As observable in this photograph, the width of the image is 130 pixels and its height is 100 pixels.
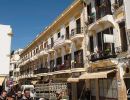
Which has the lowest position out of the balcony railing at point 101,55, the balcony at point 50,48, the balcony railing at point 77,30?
the balcony railing at point 101,55

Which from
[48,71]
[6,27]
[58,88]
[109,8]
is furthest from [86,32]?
[6,27]

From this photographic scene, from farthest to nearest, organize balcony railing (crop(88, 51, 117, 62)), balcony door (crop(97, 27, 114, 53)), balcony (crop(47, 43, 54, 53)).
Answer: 1. balcony (crop(47, 43, 54, 53))
2. balcony door (crop(97, 27, 114, 53))
3. balcony railing (crop(88, 51, 117, 62))

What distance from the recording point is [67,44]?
2725 centimetres

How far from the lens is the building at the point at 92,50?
17484 millimetres

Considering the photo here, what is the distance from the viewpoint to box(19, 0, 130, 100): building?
688 inches

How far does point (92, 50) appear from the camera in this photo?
22156mm

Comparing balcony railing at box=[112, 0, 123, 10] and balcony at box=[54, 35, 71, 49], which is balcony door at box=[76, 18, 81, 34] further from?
balcony railing at box=[112, 0, 123, 10]

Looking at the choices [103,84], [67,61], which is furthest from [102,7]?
[67,61]

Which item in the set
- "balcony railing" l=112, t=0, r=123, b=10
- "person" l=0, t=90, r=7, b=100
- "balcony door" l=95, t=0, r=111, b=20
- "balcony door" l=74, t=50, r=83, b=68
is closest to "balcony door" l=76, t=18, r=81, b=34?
"balcony door" l=74, t=50, r=83, b=68

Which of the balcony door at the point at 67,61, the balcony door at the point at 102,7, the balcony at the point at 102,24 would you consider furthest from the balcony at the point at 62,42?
the balcony door at the point at 102,7

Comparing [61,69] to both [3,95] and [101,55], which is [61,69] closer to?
[101,55]

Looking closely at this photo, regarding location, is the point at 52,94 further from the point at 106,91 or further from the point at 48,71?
the point at 48,71

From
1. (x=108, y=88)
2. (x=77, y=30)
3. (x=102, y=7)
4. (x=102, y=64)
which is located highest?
(x=102, y=7)

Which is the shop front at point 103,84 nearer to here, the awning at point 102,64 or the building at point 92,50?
the building at point 92,50
